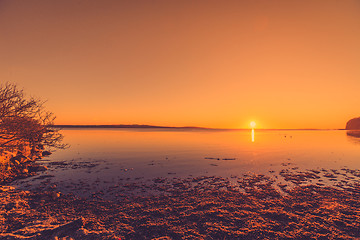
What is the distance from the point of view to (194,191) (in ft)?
55.9

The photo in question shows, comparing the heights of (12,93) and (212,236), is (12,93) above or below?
above

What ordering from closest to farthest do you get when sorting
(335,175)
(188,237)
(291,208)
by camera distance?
(188,237)
(291,208)
(335,175)

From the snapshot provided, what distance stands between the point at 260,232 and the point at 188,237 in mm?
4445

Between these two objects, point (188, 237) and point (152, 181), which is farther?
point (152, 181)

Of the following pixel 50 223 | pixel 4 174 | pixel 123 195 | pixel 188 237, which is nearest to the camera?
pixel 188 237

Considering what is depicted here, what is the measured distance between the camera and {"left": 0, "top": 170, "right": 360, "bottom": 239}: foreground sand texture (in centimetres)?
979

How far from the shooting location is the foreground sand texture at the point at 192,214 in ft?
32.1

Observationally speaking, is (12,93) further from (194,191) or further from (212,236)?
(212,236)

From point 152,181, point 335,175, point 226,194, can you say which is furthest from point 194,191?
point 335,175

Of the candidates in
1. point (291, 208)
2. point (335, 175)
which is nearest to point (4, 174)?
point (291, 208)

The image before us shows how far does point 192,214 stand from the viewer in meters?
12.1

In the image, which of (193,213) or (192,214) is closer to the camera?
(192,214)

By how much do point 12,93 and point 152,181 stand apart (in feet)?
57.3

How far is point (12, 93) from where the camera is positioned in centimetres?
1645
